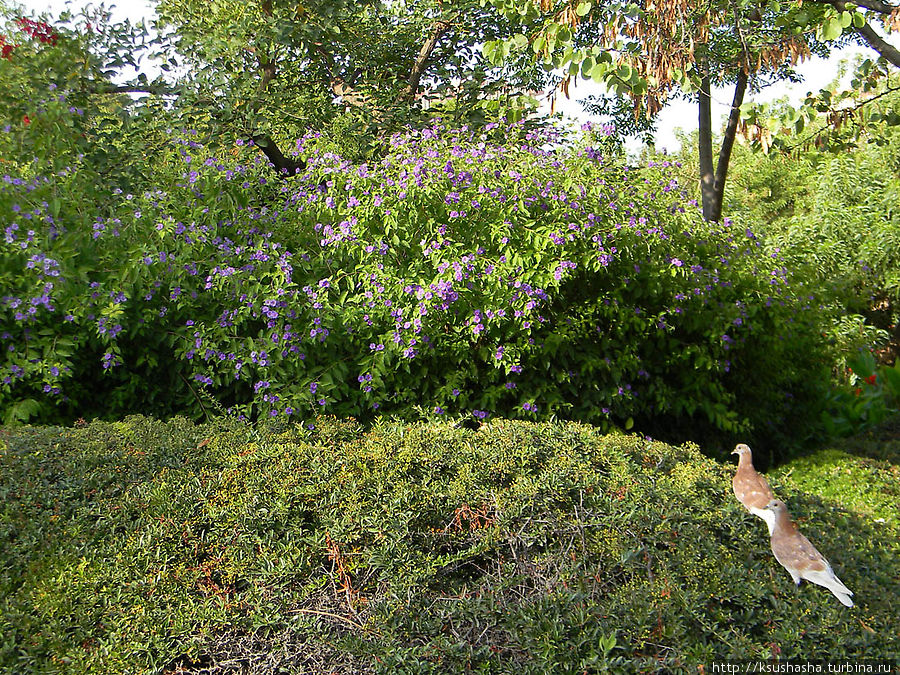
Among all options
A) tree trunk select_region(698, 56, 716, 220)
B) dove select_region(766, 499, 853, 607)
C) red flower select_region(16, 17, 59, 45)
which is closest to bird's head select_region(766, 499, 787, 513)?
dove select_region(766, 499, 853, 607)

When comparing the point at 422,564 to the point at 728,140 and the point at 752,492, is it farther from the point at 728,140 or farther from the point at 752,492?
the point at 728,140

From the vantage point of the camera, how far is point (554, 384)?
15.3 ft

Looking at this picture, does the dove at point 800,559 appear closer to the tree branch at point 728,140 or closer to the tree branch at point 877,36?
the tree branch at point 877,36

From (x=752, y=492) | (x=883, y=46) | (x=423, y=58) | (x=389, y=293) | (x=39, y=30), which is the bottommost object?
(x=752, y=492)

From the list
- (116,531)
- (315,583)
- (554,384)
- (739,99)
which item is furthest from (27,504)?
(739,99)

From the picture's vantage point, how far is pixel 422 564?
2.38m

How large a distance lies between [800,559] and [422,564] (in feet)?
3.44

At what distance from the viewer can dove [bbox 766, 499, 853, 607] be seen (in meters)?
2.17

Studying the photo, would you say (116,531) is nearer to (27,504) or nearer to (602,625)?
(27,504)

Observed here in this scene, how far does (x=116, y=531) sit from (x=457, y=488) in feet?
3.91

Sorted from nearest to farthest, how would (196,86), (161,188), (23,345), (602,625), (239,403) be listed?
(602,625)
(23,345)
(239,403)
(161,188)
(196,86)

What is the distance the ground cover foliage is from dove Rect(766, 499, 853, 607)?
0.05 meters

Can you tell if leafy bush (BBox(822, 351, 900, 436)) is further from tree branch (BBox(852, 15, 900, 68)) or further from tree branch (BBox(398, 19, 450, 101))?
tree branch (BBox(398, 19, 450, 101))

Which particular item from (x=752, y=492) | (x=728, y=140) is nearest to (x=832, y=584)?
(x=752, y=492)
